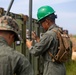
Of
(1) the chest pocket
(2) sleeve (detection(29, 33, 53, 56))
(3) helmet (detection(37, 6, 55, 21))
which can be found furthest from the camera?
(3) helmet (detection(37, 6, 55, 21))

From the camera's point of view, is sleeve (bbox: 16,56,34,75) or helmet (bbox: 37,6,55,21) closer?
sleeve (bbox: 16,56,34,75)

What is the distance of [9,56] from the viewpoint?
116 inches

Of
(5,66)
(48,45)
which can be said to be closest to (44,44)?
(48,45)

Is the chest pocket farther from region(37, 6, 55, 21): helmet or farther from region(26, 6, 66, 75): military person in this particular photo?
region(37, 6, 55, 21): helmet

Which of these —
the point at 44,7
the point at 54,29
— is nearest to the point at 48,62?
the point at 54,29

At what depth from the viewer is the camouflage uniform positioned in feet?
17.5

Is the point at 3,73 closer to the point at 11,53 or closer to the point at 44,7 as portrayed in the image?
the point at 11,53

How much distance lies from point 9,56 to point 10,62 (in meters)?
0.05

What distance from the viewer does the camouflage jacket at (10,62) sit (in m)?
2.94

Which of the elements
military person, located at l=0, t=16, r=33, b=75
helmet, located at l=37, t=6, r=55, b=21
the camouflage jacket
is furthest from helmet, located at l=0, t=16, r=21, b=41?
helmet, located at l=37, t=6, r=55, b=21

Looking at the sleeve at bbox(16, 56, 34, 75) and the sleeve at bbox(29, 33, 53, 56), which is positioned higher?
the sleeve at bbox(29, 33, 53, 56)

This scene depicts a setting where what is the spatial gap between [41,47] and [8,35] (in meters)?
2.35

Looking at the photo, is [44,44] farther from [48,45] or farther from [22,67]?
[22,67]

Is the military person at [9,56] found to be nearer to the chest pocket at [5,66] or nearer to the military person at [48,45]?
the chest pocket at [5,66]
